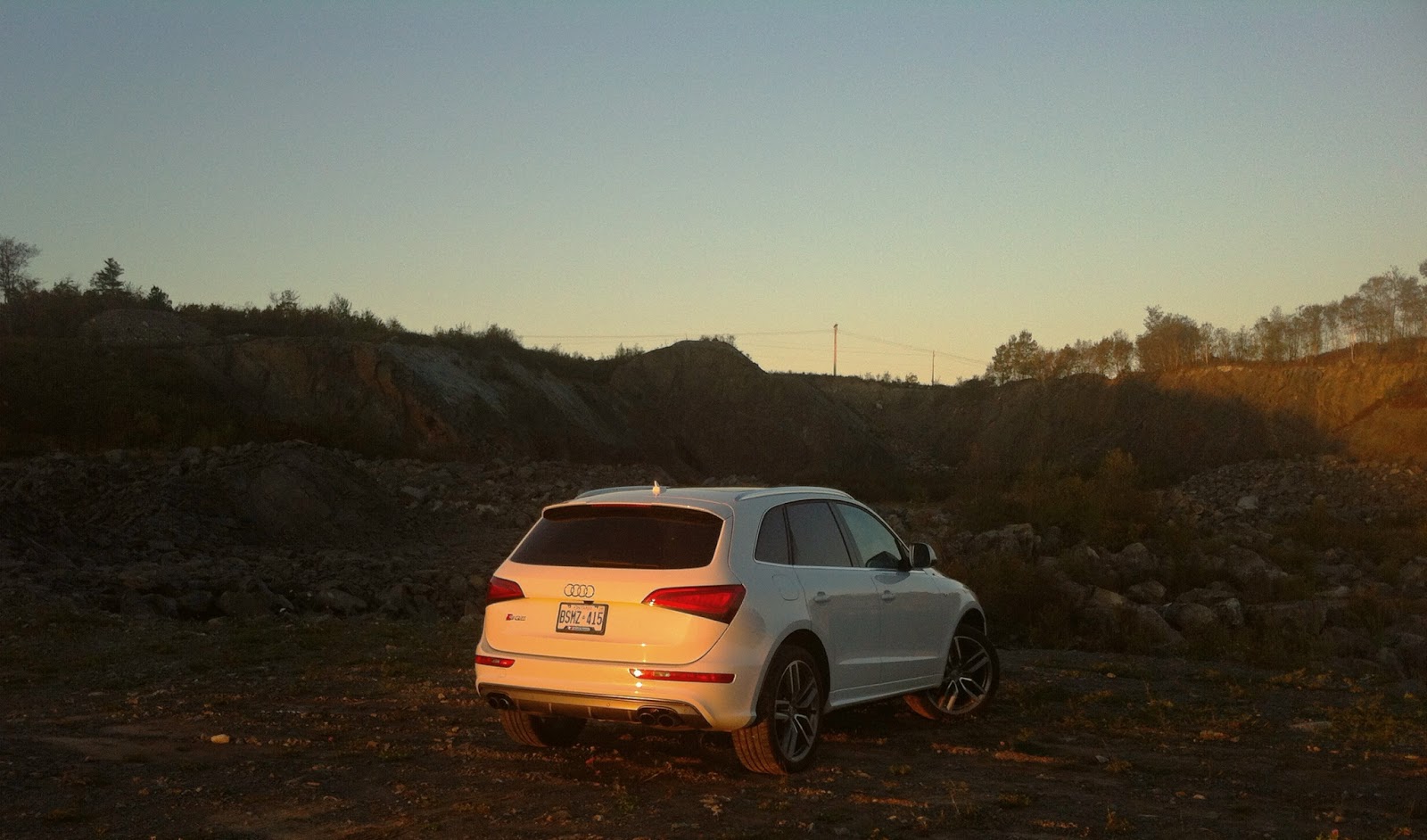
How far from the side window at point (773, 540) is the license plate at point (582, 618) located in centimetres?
91

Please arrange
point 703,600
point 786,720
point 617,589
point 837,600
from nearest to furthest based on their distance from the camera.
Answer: point 703,600, point 617,589, point 786,720, point 837,600

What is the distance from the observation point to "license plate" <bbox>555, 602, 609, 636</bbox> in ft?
21.1

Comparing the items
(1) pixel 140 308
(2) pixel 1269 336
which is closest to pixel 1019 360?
(2) pixel 1269 336

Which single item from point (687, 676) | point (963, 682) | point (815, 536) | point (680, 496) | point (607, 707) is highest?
point (680, 496)

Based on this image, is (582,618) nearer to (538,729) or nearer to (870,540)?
(538,729)

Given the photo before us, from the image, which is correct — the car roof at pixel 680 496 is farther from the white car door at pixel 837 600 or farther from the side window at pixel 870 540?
the side window at pixel 870 540

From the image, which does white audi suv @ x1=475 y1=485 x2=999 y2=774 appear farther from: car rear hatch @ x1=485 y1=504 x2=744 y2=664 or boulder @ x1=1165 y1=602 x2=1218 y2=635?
boulder @ x1=1165 y1=602 x2=1218 y2=635

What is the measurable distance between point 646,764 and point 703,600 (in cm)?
131

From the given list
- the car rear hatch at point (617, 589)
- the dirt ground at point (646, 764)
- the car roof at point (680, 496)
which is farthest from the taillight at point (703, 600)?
the dirt ground at point (646, 764)

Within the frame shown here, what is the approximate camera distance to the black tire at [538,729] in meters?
7.21

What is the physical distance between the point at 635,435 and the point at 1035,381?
22.5 meters

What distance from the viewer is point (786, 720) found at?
6.68 meters

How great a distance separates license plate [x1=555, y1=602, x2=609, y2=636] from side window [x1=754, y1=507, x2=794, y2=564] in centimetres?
91

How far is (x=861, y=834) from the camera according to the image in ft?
17.7
